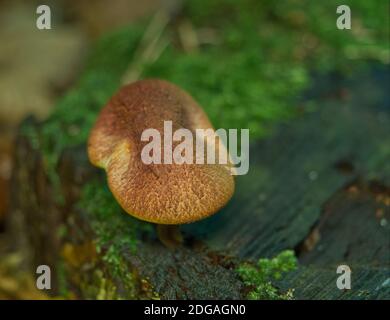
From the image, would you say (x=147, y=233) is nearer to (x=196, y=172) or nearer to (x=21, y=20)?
(x=196, y=172)

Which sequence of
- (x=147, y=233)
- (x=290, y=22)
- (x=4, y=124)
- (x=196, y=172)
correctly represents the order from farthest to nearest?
(x=4, y=124), (x=290, y=22), (x=147, y=233), (x=196, y=172)

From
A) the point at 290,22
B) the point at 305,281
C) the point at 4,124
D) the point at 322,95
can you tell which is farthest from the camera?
the point at 4,124

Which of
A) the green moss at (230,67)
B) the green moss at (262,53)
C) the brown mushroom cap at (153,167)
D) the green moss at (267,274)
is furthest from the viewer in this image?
the green moss at (262,53)

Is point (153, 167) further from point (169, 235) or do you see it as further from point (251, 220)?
point (251, 220)

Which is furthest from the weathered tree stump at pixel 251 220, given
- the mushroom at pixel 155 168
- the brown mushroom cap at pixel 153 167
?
the brown mushroom cap at pixel 153 167

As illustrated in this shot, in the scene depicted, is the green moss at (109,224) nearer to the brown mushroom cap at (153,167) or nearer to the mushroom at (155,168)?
the mushroom at (155,168)

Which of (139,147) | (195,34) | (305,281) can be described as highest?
(195,34)
